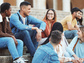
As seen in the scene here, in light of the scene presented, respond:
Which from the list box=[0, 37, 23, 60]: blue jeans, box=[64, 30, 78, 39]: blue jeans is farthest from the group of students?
box=[64, 30, 78, 39]: blue jeans

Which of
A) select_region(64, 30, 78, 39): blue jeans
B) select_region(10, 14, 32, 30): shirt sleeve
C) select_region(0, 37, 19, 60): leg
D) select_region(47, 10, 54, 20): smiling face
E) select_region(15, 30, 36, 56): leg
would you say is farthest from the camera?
select_region(64, 30, 78, 39): blue jeans

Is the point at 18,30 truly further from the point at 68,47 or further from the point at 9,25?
the point at 68,47

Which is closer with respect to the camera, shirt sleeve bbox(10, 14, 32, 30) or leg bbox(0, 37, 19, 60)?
leg bbox(0, 37, 19, 60)

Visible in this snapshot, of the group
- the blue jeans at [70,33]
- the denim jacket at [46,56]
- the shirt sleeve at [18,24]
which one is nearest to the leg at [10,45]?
the shirt sleeve at [18,24]

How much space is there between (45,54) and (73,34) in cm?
360

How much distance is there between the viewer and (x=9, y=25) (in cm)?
538

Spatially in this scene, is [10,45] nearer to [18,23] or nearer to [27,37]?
[27,37]

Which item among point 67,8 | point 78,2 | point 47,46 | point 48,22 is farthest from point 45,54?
point 78,2

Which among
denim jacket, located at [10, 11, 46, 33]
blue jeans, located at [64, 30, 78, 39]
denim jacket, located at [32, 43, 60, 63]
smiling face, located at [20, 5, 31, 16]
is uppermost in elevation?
smiling face, located at [20, 5, 31, 16]

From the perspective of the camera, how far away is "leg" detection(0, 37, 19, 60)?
15.9 feet

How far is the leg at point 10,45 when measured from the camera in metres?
4.84

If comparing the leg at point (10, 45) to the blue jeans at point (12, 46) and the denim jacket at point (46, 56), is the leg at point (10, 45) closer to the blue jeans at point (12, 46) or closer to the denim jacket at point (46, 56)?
the blue jeans at point (12, 46)

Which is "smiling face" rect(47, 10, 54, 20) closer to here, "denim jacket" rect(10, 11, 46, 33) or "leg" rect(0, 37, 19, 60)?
"denim jacket" rect(10, 11, 46, 33)

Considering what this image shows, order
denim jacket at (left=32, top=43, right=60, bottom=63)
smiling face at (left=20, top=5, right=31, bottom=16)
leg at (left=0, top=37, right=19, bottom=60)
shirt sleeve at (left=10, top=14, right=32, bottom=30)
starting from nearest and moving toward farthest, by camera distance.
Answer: denim jacket at (left=32, top=43, right=60, bottom=63) → leg at (left=0, top=37, right=19, bottom=60) → shirt sleeve at (left=10, top=14, right=32, bottom=30) → smiling face at (left=20, top=5, right=31, bottom=16)
